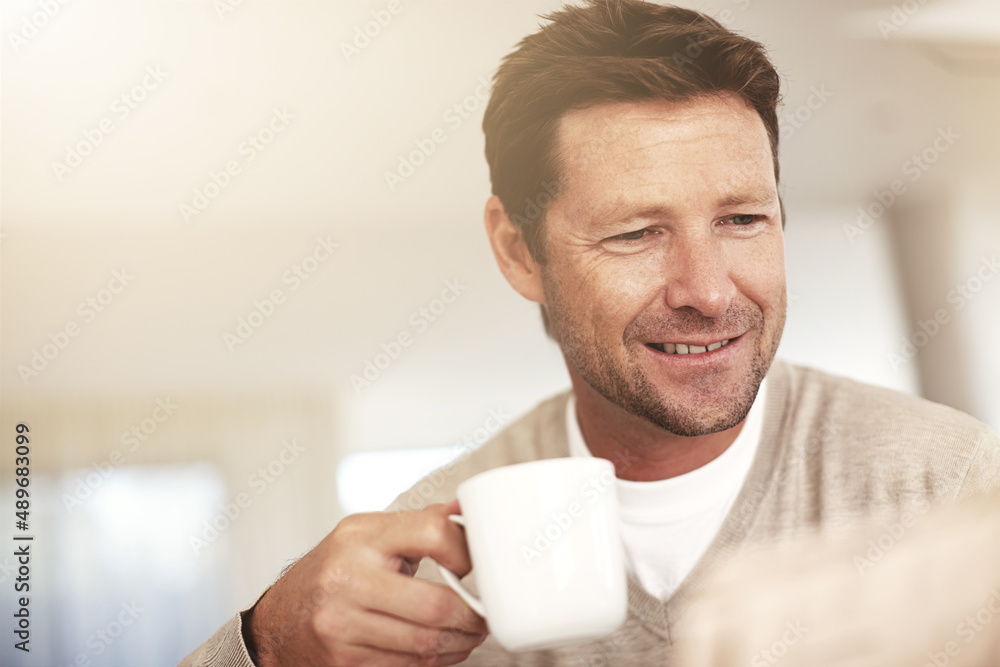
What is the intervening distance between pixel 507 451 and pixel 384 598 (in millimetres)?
388

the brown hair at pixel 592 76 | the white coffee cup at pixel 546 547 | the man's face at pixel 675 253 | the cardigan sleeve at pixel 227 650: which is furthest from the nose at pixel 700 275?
the cardigan sleeve at pixel 227 650

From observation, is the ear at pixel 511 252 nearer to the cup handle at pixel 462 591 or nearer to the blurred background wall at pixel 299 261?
the blurred background wall at pixel 299 261

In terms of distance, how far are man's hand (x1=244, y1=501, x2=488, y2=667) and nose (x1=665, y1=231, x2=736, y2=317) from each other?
37cm

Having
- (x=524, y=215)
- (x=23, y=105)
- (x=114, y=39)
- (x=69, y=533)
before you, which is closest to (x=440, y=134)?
(x=524, y=215)

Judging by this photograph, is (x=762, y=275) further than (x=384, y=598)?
Yes

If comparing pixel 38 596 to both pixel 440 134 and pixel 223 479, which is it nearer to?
pixel 223 479

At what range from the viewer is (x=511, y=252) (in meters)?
1.07

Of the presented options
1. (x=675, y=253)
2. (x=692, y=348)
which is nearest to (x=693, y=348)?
(x=692, y=348)

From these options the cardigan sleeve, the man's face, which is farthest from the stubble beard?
the cardigan sleeve

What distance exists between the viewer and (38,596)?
96cm

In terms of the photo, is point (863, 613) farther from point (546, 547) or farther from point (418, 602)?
point (418, 602)

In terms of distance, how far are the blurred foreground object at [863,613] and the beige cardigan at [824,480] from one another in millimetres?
326

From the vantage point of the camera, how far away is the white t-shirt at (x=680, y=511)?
935mm

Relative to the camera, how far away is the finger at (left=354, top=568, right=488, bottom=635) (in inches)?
26.2
